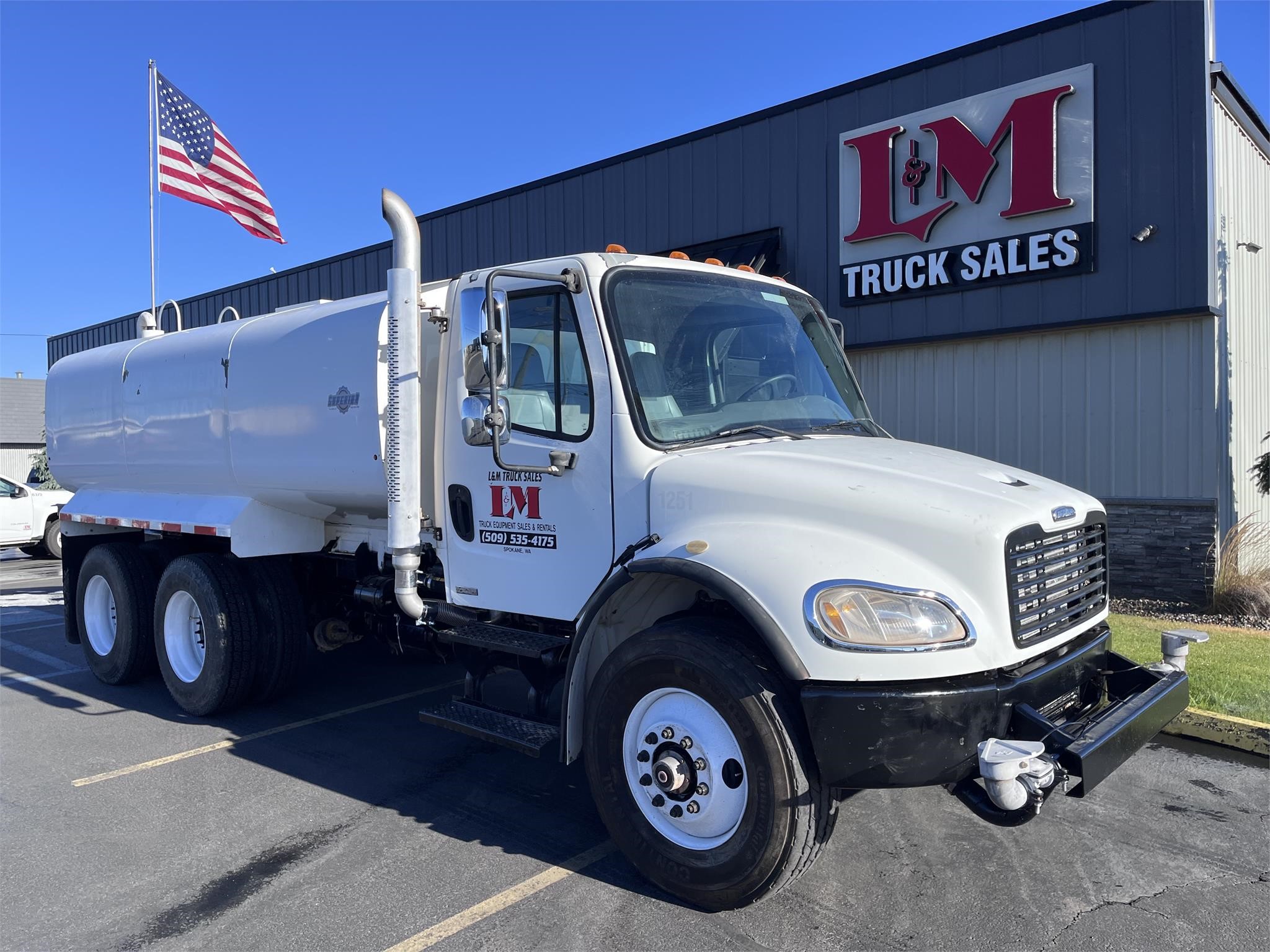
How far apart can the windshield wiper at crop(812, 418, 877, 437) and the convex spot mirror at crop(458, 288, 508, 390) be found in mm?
1542

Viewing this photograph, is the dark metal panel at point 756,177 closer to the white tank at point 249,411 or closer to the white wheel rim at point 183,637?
the white tank at point 249,411

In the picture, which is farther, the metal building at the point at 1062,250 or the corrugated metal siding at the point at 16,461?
the corrugated metal siding at the point at 16,461

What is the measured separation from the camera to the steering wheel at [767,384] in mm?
4539

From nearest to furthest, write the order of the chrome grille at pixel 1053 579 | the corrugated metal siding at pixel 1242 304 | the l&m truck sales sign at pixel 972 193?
the chrome grille at pixel 1053 579, the corrugated metal siding at pixel 1242 304, the l&m truck sales sign at pixel 972 193

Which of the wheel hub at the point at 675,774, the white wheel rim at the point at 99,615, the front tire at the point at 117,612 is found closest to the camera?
the wheel hub at the point at 675,774

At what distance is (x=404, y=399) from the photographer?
4.96m

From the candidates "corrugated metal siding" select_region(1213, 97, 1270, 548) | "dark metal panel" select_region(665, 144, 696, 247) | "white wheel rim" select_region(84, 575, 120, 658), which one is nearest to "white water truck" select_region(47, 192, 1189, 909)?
"white wheel rim" select_region(84, 575, 120, 658)

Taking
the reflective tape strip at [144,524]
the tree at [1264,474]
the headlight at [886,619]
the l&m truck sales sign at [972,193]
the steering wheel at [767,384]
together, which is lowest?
the headlight at [886,619]

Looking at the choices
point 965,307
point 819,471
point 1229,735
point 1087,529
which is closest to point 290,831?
point 819,471

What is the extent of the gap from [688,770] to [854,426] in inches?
78.3

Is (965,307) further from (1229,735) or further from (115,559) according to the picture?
(115,559)

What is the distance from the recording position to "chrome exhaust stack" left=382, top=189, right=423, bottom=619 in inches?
195

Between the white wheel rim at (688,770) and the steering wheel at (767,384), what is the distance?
148 cm

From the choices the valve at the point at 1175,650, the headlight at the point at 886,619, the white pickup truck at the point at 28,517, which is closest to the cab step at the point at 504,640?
the headlight at the point at 886,619
